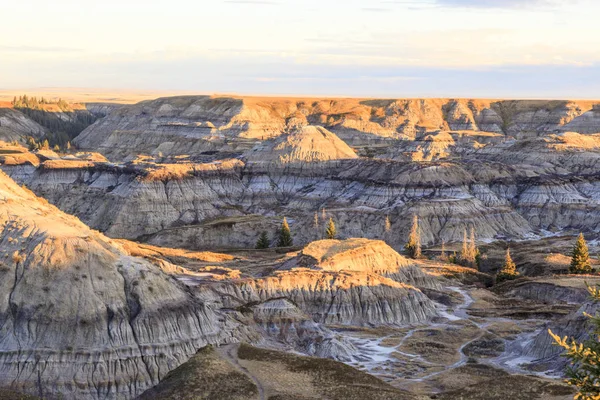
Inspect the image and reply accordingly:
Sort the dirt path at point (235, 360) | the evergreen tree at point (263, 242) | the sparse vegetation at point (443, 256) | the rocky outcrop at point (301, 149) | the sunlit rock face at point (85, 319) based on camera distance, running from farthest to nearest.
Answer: the rocky outcrop at point (301, 149) → the evergreen tree at point (263, 242) → the sparse vegetation at point (443, 256) → the sunlit rock face at point (85, 319) → the dirt path at point (235, 360)

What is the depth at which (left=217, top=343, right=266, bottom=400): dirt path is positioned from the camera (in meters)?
47.2

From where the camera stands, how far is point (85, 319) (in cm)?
5919

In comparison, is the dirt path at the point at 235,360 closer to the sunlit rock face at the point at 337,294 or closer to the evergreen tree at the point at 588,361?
the sunlit rock face at the point at 337,294

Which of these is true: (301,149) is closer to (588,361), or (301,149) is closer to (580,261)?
(580,261)

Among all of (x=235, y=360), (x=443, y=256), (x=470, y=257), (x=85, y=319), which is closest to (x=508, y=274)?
(x=470, y=257)

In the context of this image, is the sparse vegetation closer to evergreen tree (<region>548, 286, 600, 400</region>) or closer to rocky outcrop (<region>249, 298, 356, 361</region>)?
rocky outcrop (<region>249, 298, 356, 361</region>)

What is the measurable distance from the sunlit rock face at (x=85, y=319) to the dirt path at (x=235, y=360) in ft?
9.92

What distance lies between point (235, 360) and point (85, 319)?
11.7m

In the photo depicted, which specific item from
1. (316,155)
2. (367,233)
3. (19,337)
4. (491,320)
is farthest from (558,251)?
(19,337)

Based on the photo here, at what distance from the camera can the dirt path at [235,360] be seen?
47.2m

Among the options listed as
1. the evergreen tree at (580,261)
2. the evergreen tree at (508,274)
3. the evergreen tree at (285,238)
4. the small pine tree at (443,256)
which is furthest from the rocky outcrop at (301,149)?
the evergreen tree at (580,261)

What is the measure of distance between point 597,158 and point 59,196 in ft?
390

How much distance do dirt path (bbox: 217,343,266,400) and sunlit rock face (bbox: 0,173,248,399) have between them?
3.02 m

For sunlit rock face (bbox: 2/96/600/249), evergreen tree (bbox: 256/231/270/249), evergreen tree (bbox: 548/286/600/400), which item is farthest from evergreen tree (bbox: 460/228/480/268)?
evergreen tree (bbox: 548/286/600/400)
